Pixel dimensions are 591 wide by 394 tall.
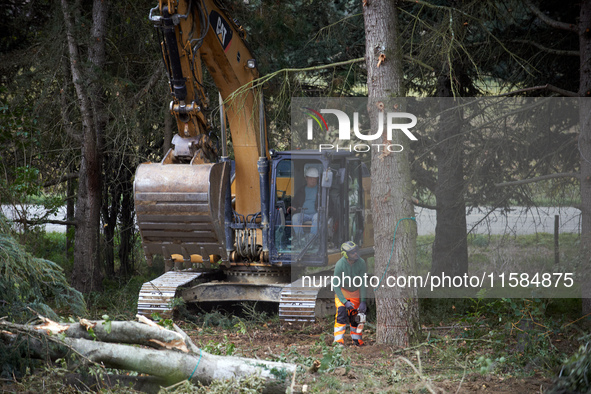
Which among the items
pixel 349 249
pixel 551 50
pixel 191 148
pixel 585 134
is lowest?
pixel 349 249

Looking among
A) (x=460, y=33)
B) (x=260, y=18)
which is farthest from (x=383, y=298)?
(x=260, y=18)

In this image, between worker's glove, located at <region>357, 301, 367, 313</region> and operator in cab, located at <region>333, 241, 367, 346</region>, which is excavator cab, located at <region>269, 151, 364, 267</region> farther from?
worker's glove, located at <region>357, 301, 367, 313</region>

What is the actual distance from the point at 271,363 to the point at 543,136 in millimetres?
6402

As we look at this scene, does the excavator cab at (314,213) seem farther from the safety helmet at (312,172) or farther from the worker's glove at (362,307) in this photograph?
the worker's glove at (362,307)

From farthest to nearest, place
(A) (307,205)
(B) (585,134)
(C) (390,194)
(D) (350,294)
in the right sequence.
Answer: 1. (A) (307,205)
2. (B) (585,134)
3. (D) (350,294)
4. (C) (390,194)

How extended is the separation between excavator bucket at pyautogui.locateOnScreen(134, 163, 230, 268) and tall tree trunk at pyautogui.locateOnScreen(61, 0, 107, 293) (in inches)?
133

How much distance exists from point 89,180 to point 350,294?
209 inches

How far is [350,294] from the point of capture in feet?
24.5

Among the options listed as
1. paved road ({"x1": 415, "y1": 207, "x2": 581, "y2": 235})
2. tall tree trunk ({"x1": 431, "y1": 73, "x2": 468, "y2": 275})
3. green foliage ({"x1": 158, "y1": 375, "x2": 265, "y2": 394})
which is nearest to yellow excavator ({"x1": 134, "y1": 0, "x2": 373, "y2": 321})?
tall tree trunk ({"x1": 431, "y1": 73, "x2": 468, "y2": 275})

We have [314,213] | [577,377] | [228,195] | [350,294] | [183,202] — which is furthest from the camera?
[314,213]

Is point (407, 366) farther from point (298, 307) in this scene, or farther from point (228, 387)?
point (298, 307)

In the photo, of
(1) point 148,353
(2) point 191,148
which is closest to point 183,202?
(2) point 191,148

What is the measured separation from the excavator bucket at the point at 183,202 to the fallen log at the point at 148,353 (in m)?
2.42

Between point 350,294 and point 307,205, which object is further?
point 307,205
